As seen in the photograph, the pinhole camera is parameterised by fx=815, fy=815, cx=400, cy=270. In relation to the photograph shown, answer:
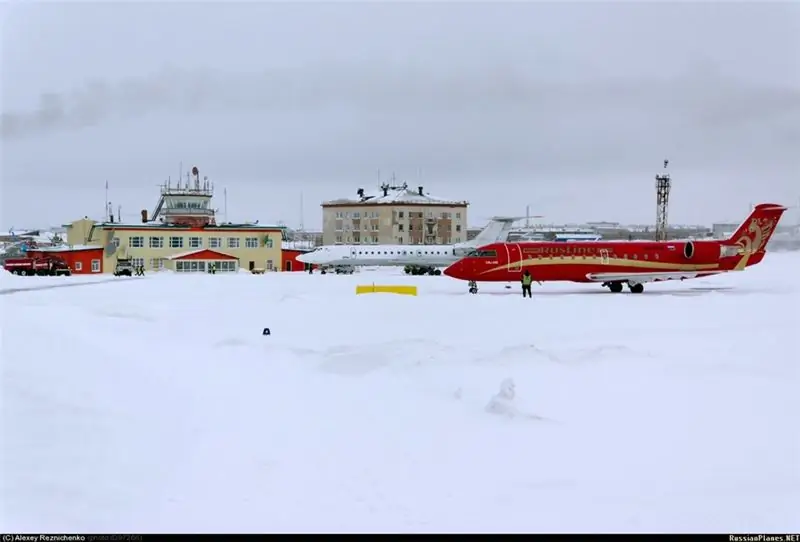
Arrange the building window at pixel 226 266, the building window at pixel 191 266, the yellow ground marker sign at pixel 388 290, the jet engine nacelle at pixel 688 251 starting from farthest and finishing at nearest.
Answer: the building window at pixel 226 266
the building window at pixel 191 266
the jet engine nacelle at pixel 688 251
the yellow ground marker sign at pixel 388 290

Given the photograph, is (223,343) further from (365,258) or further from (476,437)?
(365,258)

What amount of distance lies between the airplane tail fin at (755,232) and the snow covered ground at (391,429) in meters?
→ 26.4

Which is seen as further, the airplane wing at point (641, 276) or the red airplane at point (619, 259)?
the airplane wing at point (641, 276)

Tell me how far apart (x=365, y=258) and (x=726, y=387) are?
6162 centimetres

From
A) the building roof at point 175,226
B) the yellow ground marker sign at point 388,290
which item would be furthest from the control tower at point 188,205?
the yellow ground marker sign at point 388,290

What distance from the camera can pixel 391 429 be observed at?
552 inches

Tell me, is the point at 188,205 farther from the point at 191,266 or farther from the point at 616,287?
the point at 616,287

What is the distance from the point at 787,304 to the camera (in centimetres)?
3753

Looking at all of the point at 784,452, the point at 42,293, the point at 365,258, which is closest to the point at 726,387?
the point at 784,452

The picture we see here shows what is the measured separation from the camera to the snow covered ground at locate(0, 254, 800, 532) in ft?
34.1

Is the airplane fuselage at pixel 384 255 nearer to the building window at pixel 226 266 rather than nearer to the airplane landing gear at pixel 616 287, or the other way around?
the building window at pixel 226 266

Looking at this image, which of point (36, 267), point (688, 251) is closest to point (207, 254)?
point (36, 267)

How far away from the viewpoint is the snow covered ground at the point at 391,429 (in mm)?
10383

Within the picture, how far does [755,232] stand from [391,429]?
142 feet
